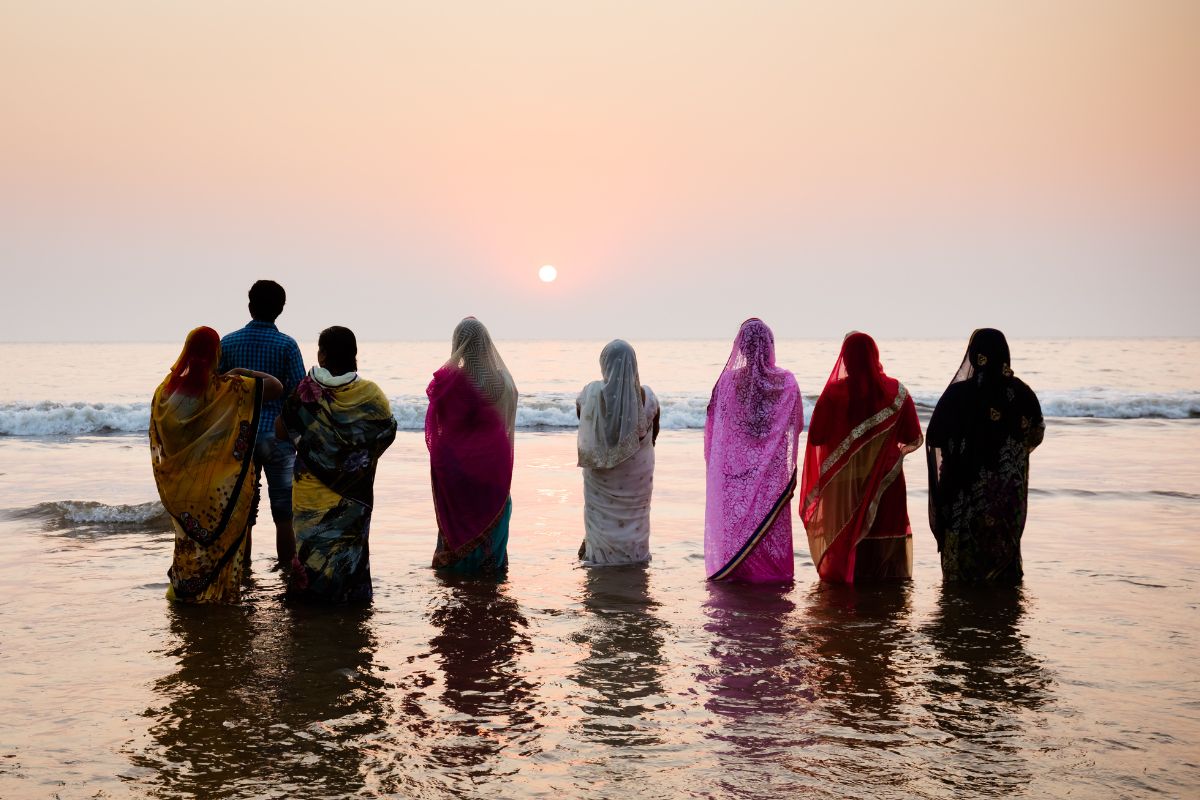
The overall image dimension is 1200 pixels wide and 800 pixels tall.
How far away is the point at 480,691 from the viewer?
4.15 m

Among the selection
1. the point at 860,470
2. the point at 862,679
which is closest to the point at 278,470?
the point at 860,470

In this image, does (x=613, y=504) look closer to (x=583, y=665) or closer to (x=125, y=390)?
(x=583, y=665)

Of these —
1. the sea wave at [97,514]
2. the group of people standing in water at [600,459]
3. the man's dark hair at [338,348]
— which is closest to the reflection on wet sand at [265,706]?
the group of people standing in water at [600,459]

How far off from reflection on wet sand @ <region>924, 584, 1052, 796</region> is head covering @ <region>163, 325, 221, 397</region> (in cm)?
371

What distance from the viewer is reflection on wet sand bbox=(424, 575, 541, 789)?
3.41 m

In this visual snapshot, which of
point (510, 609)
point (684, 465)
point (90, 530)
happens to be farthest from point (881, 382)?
point (684, 465)

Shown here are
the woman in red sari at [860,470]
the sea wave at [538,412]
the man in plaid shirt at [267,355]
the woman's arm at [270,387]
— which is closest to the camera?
the woman's arm at [270,387]

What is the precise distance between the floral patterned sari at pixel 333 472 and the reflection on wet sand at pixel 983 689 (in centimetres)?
286

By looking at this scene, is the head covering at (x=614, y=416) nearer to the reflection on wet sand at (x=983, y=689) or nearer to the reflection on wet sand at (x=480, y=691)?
the reflection on wet sand at (x=480, y=691)

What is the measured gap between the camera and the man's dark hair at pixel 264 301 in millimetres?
5844

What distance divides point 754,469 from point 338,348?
2.51 meters

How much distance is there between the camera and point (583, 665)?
452cm

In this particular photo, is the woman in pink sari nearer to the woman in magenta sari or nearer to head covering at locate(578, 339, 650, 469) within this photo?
head covering at locate(578, 339, 650, 469)

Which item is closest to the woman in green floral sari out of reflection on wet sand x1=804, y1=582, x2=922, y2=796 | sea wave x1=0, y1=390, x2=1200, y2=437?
reflection on wet sand x1=804, y1=582, x2=922, y2=796
